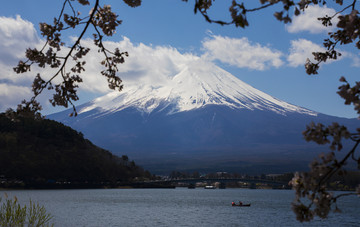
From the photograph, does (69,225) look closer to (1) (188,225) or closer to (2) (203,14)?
(1) (188,225)

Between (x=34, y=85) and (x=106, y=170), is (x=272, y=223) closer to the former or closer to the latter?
(x=34, y=85)

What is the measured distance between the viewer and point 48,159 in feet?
461

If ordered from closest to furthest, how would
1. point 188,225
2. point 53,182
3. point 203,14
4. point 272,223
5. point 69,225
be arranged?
point 203,14 < point 69,225 < point 188,225 < point 272,223 < point 53,182

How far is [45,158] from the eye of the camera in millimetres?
140000

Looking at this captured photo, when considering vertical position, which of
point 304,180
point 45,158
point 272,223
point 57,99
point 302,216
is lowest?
point 272,223

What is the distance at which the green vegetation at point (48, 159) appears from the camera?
430 ft

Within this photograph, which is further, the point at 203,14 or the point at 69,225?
the point at 69,225

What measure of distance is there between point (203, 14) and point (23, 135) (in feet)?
508

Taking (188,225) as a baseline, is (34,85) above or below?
above

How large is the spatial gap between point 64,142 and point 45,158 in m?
16.2

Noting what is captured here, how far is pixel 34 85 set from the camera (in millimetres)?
6098

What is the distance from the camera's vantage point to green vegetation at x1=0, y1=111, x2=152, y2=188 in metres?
131

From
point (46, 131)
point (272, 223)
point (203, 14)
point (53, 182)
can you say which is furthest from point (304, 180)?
point (46, 131)

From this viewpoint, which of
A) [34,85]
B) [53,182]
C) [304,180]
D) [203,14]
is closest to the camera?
[203,14]
